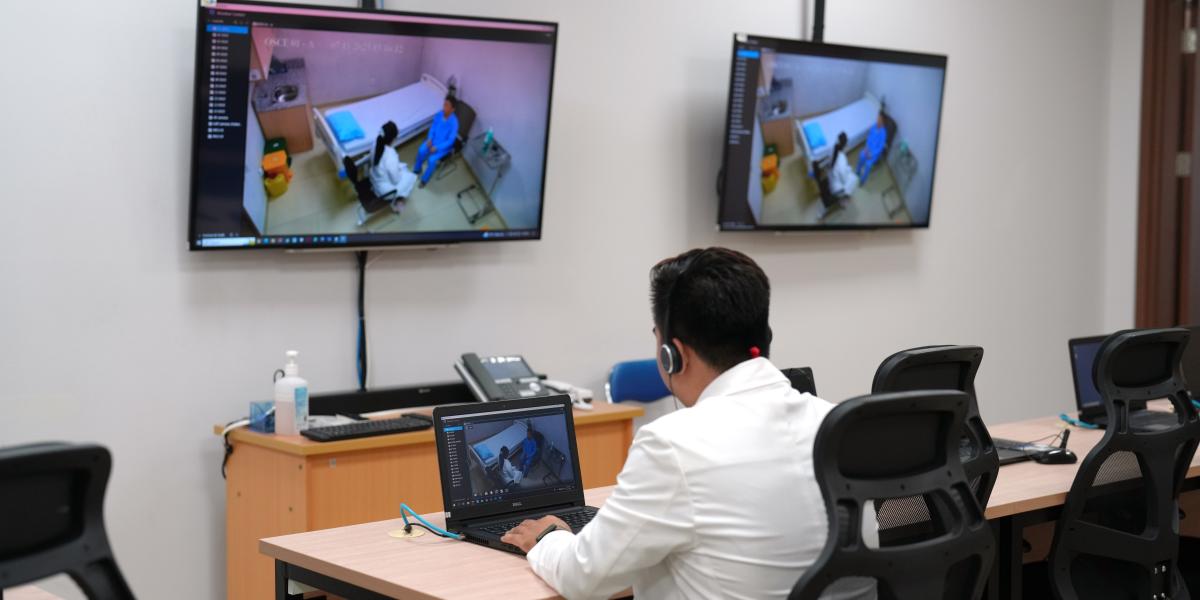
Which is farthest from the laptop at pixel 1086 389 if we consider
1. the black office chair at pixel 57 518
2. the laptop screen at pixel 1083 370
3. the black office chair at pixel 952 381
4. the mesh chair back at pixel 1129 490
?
the black office chair at pixel 57 518

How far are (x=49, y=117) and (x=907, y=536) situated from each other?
8.78ft

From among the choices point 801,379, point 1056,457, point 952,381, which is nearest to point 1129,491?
point 1056,457

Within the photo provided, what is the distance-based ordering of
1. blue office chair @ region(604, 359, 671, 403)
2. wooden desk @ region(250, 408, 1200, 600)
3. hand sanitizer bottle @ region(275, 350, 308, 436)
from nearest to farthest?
wooden desk @ region(250, 408, 1200, 600)
hand sanitizer bottle @ region(275, 350, 308, 436)
blue office chair @ region(604, 359, 671, 403)

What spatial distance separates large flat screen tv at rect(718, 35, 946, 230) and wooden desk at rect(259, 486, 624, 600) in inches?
104

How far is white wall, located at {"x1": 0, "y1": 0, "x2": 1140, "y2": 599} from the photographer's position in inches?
144

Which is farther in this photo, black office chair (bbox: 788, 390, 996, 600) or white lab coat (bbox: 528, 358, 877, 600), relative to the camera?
white lab coat (bbox: 528, 358, 877, 600)

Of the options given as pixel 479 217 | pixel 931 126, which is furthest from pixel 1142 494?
pixel 931 126

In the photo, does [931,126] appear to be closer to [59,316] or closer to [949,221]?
[949,221]

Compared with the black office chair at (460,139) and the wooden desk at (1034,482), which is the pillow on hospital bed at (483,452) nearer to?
the wooden desk at (1034,482)

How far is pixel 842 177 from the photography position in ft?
17.5

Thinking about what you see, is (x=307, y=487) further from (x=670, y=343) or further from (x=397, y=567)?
(x=670, y=343)

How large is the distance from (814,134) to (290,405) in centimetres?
252

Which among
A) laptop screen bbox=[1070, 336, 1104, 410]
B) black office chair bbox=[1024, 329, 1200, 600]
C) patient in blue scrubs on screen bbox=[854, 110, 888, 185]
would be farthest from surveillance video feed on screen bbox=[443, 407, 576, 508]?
patient in blue scrubs on screen bbox=[854, 110, 888, 185]

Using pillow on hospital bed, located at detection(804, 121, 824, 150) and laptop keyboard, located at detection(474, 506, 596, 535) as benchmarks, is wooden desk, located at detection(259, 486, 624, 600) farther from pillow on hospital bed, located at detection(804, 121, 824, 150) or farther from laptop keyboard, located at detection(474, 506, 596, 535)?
pillow on hospital bed, located at detection(804, 121, 824, 150)
